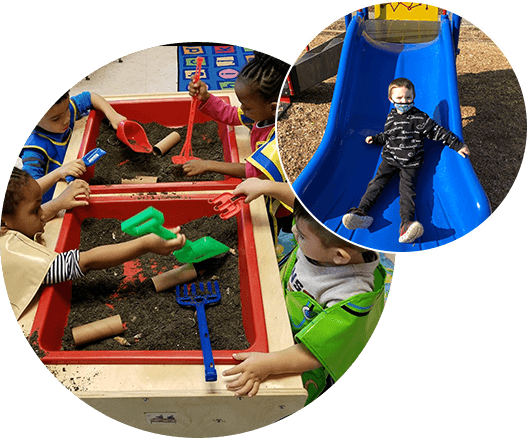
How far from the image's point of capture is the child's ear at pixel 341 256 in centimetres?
110

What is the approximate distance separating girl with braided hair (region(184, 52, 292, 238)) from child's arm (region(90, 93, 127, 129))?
0.27 metres

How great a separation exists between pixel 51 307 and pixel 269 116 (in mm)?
755

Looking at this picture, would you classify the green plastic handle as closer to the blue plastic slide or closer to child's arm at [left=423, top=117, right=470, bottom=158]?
the blue plastic slide

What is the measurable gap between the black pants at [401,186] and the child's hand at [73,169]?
0.85 meters

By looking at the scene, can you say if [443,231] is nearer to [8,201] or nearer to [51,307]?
[51,307]

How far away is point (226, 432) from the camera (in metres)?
1.17

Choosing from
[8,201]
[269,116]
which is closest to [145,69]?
[269,116]

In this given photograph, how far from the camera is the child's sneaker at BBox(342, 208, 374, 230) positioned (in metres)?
0.94

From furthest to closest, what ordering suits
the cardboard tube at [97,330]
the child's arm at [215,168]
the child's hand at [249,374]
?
1. the child's arm at [215,168]
2. the cardboard tube at [97,330]
3. the child's hand at [249,374]

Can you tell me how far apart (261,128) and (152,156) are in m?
0.34

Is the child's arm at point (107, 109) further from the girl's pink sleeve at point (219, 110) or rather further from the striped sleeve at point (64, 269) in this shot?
the striped sleeve at point (64, 269)

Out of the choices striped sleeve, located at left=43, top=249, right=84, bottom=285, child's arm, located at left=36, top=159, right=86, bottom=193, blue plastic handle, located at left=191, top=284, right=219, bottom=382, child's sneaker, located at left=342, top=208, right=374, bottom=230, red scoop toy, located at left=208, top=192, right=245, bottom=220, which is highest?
child's arm, located at left=36, top=159, right=86, bottom=193

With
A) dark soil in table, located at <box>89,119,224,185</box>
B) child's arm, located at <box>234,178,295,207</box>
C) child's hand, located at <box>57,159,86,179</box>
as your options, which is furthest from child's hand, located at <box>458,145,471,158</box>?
child's hand, located at <box>57,159,86,179</box>

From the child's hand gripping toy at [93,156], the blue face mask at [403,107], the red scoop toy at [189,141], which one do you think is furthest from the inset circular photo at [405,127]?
the child's hand gripping toy at [93,156]
